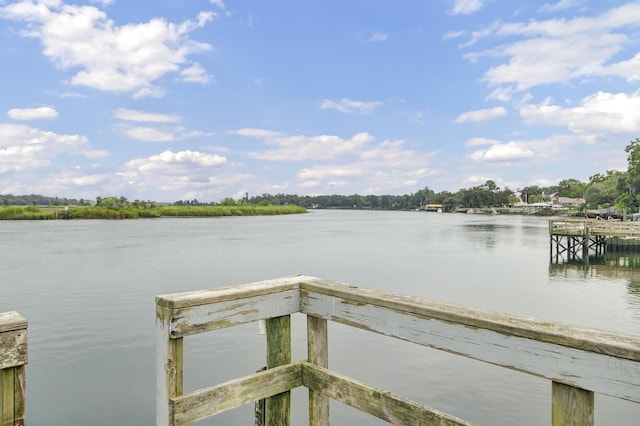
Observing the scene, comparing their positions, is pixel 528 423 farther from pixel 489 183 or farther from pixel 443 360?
pixel 489 183

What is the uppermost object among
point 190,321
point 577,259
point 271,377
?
point 190,321

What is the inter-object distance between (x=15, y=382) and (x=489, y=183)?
189186 millimetres

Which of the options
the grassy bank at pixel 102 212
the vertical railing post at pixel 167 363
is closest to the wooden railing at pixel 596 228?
the vertical railing post at pixel 167 363

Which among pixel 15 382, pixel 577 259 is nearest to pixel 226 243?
pixel 577 259

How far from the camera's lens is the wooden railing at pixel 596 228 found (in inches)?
1219

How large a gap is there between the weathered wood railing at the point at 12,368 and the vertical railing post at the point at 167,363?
686 millimetres

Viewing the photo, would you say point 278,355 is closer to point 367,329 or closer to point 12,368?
point 367,329

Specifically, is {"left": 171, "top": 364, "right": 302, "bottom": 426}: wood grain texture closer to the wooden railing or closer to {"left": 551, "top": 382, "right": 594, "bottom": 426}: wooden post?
{"left": 551, "top": 382, "right": 594, "bottom": 426}: wooden post

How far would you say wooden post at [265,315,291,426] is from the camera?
2564 mm

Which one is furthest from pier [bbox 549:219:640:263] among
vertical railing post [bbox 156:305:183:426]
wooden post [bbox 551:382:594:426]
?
vertical railing post [bbox 156:305:183:426]

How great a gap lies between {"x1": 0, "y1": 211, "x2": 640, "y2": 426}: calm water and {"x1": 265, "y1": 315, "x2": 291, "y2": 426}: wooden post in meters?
4.80

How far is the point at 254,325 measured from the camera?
12.6m

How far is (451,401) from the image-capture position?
7.97 m

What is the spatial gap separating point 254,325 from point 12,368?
10.7 metres
